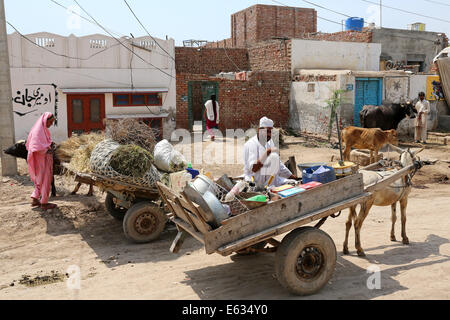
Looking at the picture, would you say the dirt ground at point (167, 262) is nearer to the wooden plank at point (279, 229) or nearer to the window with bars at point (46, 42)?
the wooden plank at point (279, 229)

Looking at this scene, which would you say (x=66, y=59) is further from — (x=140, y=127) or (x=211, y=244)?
(x=211, y=244)

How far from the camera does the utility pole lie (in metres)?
10.4

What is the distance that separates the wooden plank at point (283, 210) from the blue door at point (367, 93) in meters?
13.0

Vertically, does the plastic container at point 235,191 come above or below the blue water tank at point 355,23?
below

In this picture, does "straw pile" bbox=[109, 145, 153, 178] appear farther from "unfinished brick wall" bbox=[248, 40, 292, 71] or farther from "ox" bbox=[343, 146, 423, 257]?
"unfinished brick wall" bbox=[248, 40, 292, 71]

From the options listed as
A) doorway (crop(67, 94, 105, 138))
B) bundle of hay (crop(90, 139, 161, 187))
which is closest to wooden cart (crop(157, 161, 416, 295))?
bundle of hay (crop(90, 139, 161, 187))

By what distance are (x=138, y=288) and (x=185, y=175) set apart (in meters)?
1.50

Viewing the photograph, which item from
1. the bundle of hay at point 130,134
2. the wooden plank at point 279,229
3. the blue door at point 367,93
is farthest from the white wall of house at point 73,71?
the wooden plank at point 279,229

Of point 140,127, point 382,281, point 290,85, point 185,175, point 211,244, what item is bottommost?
point 382,281

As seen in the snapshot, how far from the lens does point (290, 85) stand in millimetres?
19422

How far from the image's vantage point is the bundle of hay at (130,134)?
707 centimetres

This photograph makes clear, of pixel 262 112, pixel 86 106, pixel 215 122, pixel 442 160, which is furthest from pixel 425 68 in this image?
pixel 86 106

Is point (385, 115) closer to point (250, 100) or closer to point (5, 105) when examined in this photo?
point (250, 100)

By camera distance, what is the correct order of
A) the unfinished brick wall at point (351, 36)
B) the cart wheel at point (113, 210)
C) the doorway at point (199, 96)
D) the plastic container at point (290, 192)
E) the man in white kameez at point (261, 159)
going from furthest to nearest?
the unfinished brick wall at point (351, 36), the doorway at point (199, 96), the cart wheel at point (113, 210), the man in white kameez at point (261, 159), the plastic container at point (290, 192)
